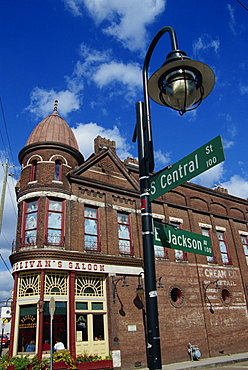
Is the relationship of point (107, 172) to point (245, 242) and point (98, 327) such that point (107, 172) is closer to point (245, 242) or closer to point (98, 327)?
point (98, 327)

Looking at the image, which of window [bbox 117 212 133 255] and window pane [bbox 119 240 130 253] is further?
window [bbox 117 212 133 255]

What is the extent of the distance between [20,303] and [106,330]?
15.1 ft

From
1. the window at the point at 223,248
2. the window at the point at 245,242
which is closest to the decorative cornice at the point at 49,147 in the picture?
the window at the point at 223,248

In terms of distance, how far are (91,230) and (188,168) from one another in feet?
47.3

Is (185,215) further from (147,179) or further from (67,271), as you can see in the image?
(147,179)

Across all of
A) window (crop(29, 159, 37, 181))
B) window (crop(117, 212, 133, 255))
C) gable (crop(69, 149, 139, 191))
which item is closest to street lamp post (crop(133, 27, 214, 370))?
gable (crop(69, 149, 139, 191))

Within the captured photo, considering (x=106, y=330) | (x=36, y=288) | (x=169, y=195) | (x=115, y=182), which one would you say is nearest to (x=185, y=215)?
(x=169, y=195)

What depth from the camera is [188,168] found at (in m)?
5.19

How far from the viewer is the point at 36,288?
1619 cm

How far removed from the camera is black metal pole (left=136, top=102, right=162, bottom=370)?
4.44m

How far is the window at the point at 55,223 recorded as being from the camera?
17.3 metres

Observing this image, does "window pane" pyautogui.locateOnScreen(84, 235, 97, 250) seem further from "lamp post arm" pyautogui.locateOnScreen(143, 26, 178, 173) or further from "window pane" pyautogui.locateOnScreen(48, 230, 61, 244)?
"lamp post arm" pyautogui.locateOnScreen(143, 26, 178, 173)

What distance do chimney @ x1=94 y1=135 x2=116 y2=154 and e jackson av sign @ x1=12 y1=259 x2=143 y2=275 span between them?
7.70m

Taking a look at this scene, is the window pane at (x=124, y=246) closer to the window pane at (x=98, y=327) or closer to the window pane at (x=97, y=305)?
the window pane at (x=97, y=305)
